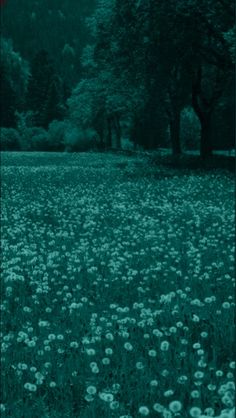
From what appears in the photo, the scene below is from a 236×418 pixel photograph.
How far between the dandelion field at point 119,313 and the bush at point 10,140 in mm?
63836

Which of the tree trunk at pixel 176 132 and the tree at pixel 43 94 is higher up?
the tree at pixel 43 94

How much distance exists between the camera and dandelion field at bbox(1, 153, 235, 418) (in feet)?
15.4

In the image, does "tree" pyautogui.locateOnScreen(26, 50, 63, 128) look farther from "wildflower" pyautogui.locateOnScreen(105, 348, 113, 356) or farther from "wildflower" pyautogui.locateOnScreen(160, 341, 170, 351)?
"wildflower" pyautogui.locateOnScreen(160, 341, 170, 351)

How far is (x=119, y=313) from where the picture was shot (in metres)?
6.97

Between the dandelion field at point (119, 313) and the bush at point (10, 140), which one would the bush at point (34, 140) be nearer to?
the bush at point (10, 140)

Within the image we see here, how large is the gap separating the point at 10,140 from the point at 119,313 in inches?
2932

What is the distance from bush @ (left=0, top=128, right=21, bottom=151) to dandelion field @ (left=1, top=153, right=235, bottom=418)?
63.8 m

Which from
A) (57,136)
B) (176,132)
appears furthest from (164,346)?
(57,136)

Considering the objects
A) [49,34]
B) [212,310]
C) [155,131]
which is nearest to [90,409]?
[212,310]

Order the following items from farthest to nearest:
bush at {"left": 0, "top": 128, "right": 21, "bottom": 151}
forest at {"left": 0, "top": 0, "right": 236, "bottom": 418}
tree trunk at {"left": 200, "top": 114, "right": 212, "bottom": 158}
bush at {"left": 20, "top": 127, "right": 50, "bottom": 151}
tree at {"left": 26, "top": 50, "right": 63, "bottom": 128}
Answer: tree at {"left": 26, "top": 50, "right": 63, "bottom": 128} → bush at {"left": 20, "top": 127, "right": 50, "bottom": 151} → bush at {"left": 0, "top": 128, "right": 21, "bottom": 151} → tree trunk at {"left": 200, "top": 114, "right": 212, "bottom": 158} → forest at {"left": 0, "top": 0, "right": 236, "bottom": 418}

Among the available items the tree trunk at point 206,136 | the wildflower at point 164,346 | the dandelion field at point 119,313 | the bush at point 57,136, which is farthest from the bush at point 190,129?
the wildflower at point 164,346

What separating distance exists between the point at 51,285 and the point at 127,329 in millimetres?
2471

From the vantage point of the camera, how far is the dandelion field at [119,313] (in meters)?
4.70

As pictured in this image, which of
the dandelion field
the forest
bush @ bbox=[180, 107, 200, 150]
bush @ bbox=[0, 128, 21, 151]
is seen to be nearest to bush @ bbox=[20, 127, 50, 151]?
bush @ bbox=[0, 128, 21, 151]
